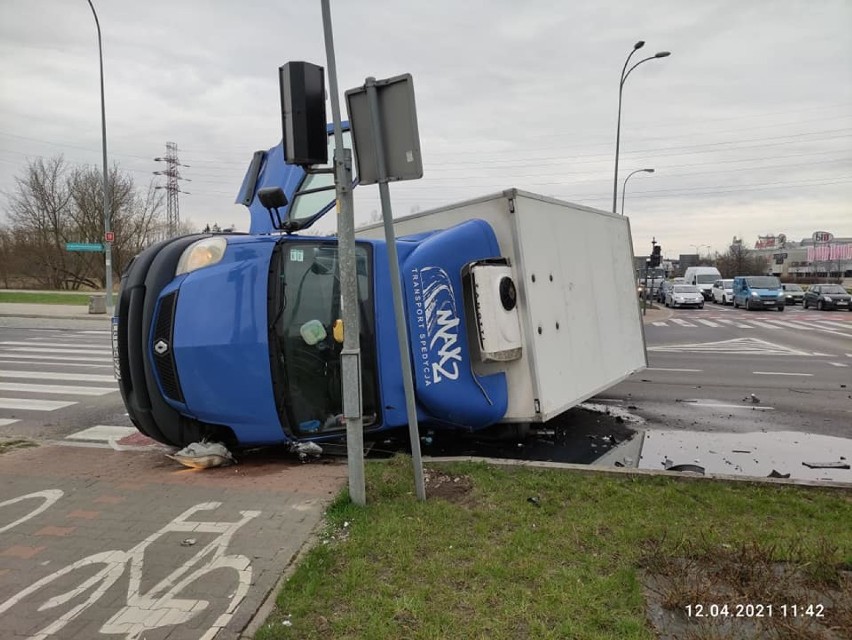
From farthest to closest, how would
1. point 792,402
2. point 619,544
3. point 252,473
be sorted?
1. point 792,402
2. point 252,473
3. point 619,544

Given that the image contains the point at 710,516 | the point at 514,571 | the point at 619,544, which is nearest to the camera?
the point at 514,571

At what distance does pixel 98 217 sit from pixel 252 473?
145 feet

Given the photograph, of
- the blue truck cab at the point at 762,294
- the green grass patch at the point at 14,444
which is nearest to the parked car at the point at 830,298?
the blue truck cab at the point at 762,294

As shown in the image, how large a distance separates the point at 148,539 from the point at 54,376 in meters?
7.94

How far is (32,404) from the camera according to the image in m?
8.00

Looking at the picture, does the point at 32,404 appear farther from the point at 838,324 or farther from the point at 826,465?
the point at 838,324

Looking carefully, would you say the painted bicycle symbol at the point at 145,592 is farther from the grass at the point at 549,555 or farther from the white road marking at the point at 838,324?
the white road marking at the point at 838,324

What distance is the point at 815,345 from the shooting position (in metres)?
15.3

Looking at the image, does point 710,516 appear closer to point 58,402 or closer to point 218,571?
point 218,571

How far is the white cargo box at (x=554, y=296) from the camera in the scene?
17.1 feet

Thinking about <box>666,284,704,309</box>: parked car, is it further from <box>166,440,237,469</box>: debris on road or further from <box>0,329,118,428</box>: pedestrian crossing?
<box>166,440,237,469</box>: debris on road

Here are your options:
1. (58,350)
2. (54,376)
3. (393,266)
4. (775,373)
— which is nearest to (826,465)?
(393,266)

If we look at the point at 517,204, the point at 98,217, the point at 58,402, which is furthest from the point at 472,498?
the point at 98,217

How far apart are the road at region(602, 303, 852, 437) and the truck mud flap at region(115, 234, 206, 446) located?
5687 mm
